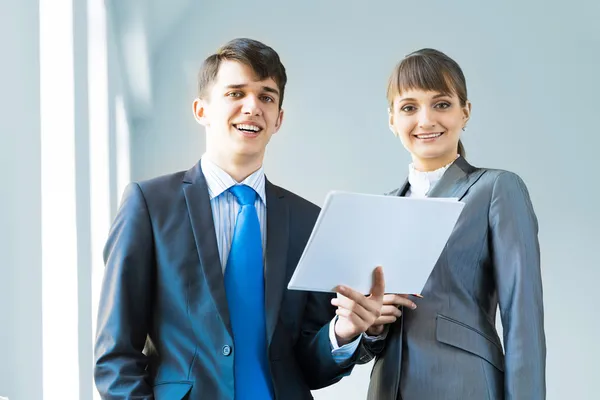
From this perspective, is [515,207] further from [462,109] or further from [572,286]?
[572,286]

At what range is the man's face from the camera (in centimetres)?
183

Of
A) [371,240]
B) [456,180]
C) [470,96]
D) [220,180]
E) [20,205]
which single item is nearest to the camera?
[371,240]

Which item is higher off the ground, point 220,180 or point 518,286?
point 220,180

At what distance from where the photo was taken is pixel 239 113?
1.84 m

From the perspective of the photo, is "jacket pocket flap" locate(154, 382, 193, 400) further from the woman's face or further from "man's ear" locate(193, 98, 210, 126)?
the woman's face

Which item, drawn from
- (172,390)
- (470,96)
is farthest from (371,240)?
(470,96)

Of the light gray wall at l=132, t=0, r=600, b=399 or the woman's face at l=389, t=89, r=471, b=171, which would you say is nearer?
the woman's face at l=389, t=89, r=471, b=171

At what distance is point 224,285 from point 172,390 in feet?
0.75

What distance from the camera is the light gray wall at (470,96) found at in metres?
5.50

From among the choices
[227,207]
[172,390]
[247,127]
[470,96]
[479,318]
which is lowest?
[172,390]

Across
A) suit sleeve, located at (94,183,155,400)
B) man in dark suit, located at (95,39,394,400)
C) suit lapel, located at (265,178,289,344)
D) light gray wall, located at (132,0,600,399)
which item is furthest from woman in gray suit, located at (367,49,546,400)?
light gray wall, located at (132,0,600,399)

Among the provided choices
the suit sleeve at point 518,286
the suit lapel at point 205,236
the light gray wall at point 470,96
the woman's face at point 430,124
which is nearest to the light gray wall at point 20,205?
the suit lapel at point 205,236

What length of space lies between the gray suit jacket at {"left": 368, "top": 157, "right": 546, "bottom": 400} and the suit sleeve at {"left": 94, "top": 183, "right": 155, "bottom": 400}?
1.71 feet

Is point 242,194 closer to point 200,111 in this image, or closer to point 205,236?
point 205,236
